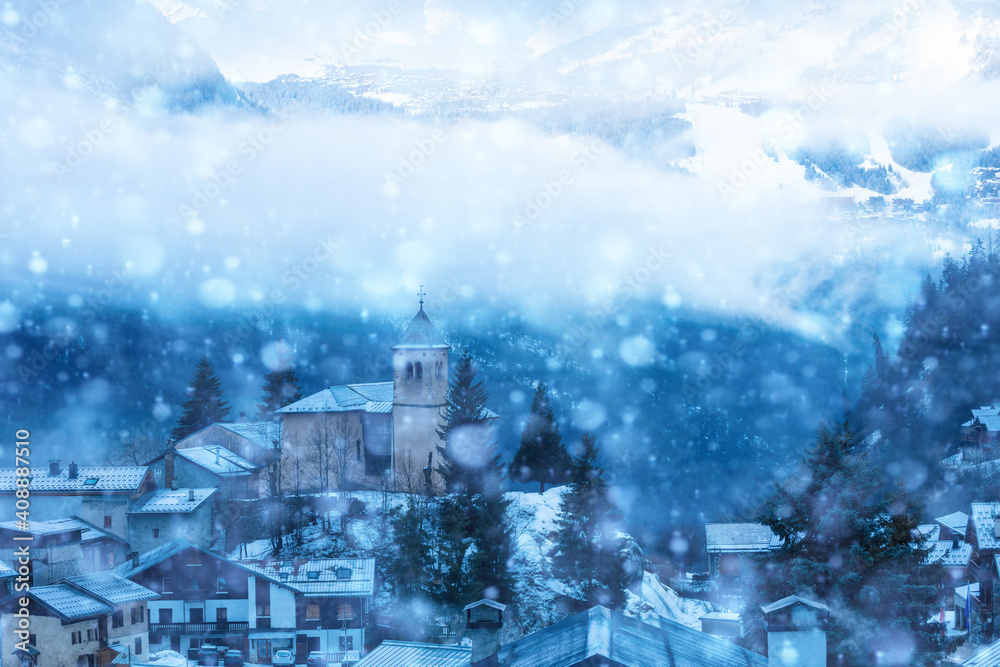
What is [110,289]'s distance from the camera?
5591 inches

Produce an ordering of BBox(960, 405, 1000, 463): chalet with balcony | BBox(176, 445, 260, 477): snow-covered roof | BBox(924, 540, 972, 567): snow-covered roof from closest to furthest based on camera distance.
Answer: BBox(924, 540, 972, 567): snow-covered roof → BBox(176, 445, 260, 477): snow-covered roof → BBox(960, 405, 1000, 463): chalet with balcony

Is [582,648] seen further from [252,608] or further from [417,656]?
[252,608]

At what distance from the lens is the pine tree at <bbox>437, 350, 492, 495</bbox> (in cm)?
5656

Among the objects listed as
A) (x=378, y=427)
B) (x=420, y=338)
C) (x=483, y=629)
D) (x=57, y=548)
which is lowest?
(x=57, y=548)

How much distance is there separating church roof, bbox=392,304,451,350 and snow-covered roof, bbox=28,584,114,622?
2535cm

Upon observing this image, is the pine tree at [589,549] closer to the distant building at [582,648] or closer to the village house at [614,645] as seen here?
the village house at [614,645]

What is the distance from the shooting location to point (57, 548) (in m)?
42.5

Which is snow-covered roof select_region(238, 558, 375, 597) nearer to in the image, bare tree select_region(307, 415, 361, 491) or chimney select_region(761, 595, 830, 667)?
bare tree select_region(307, 415, 361, 491)

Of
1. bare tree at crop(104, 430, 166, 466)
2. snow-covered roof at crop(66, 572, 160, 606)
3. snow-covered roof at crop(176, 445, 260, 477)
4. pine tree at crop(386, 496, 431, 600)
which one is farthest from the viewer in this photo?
bare tree at crop(104, 430, 166, 466)

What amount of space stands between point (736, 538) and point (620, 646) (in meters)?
51.1

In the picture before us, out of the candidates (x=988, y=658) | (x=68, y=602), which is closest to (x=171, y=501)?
(x=68, y=602)

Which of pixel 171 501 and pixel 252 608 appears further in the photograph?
pixel 171 501

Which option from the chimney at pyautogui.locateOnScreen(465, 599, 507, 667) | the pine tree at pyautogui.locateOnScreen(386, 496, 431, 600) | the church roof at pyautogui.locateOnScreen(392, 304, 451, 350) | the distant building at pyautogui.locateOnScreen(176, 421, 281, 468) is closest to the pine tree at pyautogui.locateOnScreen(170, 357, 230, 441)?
the distant building at pyautogui.locateOnScreen(176, 421, 281, 468)

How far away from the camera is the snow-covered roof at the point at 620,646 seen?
56.8 ft
